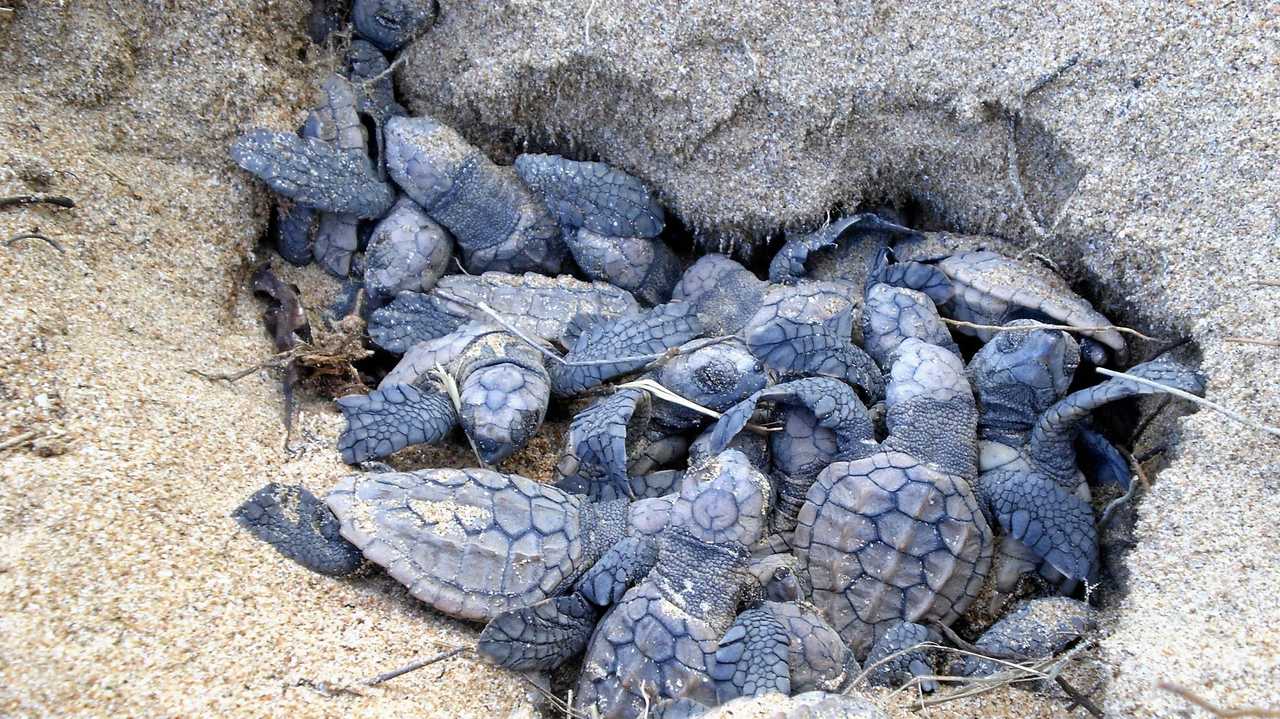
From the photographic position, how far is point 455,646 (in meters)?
2.06

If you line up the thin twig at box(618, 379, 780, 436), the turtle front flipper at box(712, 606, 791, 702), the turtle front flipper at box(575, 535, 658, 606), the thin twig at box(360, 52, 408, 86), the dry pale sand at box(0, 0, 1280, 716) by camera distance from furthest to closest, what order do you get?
the thin twig at box(360, 52, 408, 86), the thin twig at box(618, 379, 780, 436), the turtle front flipper at box(575, 535, 658, 606), the turtle front flipper at box(712, 606, 791, 702), the dry pale sand at box(0, 0, 1280, 716)

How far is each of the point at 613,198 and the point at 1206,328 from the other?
177 centimetres

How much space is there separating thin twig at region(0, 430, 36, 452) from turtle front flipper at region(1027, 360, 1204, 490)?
2574 millimetres

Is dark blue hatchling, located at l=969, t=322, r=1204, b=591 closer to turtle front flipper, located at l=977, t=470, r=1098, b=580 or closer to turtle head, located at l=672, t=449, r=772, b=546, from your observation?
turtle front flipper, located at l=977, t=470, r=1098, b=580

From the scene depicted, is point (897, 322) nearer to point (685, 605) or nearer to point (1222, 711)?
point (685, 605)

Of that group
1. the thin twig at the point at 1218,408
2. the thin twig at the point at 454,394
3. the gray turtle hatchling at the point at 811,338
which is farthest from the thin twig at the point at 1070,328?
the thin twig at the point at 454,394

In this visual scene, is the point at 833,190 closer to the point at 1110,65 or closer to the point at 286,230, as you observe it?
the point at 1110,65

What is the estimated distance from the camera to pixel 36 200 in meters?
2.31

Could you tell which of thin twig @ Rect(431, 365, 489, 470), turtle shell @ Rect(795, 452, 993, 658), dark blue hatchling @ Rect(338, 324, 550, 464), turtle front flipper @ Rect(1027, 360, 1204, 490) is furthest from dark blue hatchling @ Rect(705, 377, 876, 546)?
thin twig @ Rect(431, 365, 489, 470)

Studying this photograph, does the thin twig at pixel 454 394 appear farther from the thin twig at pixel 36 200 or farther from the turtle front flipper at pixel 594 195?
the thin twig at pixel 36 200

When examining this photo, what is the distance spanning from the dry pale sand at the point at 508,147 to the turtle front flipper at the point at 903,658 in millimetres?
154

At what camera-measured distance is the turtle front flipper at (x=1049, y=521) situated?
2.29m

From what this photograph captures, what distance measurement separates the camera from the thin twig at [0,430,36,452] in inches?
72.8

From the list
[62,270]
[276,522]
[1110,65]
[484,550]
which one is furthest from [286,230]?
[1110,65]
